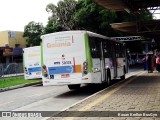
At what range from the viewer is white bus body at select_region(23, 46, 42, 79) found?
27188mm

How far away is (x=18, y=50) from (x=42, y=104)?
4955cm

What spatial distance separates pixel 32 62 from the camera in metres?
27.3

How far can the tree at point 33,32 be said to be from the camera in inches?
2719

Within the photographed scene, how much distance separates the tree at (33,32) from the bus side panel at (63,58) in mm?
51175

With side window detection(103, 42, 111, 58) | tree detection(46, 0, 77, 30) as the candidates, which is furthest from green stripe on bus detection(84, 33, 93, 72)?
tree detection(46, 0, 77, 30)

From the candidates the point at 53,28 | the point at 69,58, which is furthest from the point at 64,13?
the point at 69,58

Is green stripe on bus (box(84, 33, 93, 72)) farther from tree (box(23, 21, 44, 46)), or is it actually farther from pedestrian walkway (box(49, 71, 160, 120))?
tree (box(23, 21, 44, 46))

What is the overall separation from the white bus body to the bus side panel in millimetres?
9895

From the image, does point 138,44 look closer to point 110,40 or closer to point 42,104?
point 110,40

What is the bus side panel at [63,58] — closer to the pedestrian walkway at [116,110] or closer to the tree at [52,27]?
the pedestrian walkway at [116,110]

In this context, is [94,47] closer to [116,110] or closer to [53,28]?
[116,110]

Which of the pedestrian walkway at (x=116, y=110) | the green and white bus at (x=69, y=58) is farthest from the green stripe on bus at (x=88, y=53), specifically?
the pedestrian walkway at (x=116, y=110)

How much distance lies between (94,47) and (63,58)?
5.94 feet

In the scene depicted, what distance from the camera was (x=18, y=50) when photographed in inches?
2480
